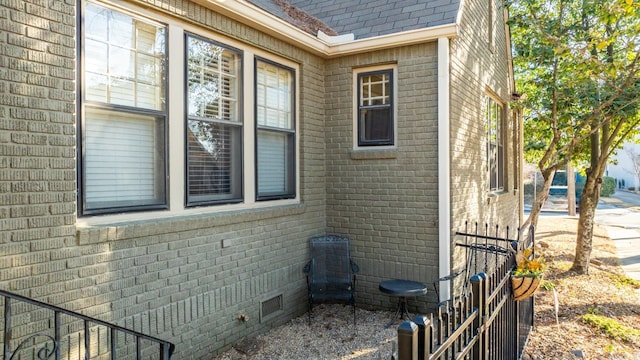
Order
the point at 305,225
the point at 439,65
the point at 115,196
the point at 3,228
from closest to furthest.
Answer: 1. the point at 3,228
2. the point at 115,196
3. the point at 439,65
4. the point at 305,225

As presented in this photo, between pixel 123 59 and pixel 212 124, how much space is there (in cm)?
113

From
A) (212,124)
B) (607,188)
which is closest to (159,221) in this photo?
(212,124)

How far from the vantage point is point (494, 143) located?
8648mm

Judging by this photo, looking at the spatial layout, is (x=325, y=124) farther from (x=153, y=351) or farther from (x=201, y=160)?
(x=153, y=351)

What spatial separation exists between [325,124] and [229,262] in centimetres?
262

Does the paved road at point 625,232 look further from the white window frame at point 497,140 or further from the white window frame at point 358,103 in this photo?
the white window frame at point 358,103

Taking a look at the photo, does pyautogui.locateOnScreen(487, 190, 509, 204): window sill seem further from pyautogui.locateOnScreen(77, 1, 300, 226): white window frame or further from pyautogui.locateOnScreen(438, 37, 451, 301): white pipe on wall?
pyautogui.locateOnScreen(77, 1, 300, 226): white window frame

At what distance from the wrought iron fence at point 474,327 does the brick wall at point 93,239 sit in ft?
7.86

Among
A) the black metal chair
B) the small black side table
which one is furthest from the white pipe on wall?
the black metal chair

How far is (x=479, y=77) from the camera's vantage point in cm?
714

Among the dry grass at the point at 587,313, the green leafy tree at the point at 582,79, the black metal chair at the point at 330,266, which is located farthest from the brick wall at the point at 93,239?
the green leafy tree at the point at 582,79

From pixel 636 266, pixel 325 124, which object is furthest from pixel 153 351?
pixel 636 266

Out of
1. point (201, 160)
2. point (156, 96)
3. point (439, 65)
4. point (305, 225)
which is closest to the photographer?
point (156, 96)

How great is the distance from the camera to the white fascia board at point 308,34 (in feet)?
14.7
